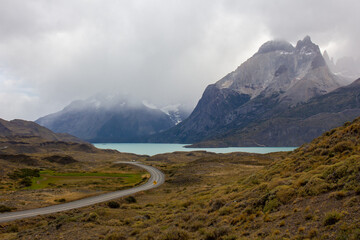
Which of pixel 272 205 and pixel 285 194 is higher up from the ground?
pixel 285 194

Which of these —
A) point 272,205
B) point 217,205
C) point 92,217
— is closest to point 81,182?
point 92,217

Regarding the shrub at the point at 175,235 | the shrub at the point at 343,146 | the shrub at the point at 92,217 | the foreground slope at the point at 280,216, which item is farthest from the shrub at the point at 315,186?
the shrub at the point at 92,217

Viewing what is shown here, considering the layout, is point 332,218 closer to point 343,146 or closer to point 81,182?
point 343,146

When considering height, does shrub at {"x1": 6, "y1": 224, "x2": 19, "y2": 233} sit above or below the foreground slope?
below

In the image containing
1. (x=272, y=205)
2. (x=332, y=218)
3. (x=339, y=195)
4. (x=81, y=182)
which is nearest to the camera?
(x=332, y=218)

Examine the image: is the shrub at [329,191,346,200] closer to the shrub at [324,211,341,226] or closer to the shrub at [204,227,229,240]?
the shrub at [324,211,341,226]

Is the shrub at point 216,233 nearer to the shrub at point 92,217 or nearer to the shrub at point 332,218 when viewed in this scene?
the shrub at point 332,218

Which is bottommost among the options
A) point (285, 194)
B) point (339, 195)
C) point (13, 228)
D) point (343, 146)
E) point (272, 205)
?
point (13, 228)

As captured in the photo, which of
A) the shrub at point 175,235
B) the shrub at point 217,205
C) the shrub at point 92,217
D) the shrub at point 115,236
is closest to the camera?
the shrub at point 175,235

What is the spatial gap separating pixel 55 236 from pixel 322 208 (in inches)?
819

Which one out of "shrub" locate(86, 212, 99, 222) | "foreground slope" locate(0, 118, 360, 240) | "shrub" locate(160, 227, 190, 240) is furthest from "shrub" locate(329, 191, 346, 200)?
"shrub" locate(86, 212, 99, 222)

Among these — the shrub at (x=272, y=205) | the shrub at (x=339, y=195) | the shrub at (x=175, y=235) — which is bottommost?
the shrub at (x=175, y=235)

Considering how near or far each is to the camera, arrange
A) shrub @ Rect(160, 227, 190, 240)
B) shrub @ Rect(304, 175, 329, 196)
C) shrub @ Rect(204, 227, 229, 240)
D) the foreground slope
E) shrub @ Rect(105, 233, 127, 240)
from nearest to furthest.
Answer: the foreground slope → shrub @ Rect(204, 227, 229, 240) → shrub @ Rect(160, 227, 190, 240) → shrub @ Rect(304, 175, 329, 196) → shrub @ Rect(105, 233, 127, 240)

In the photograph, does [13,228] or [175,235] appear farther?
[13,228]
